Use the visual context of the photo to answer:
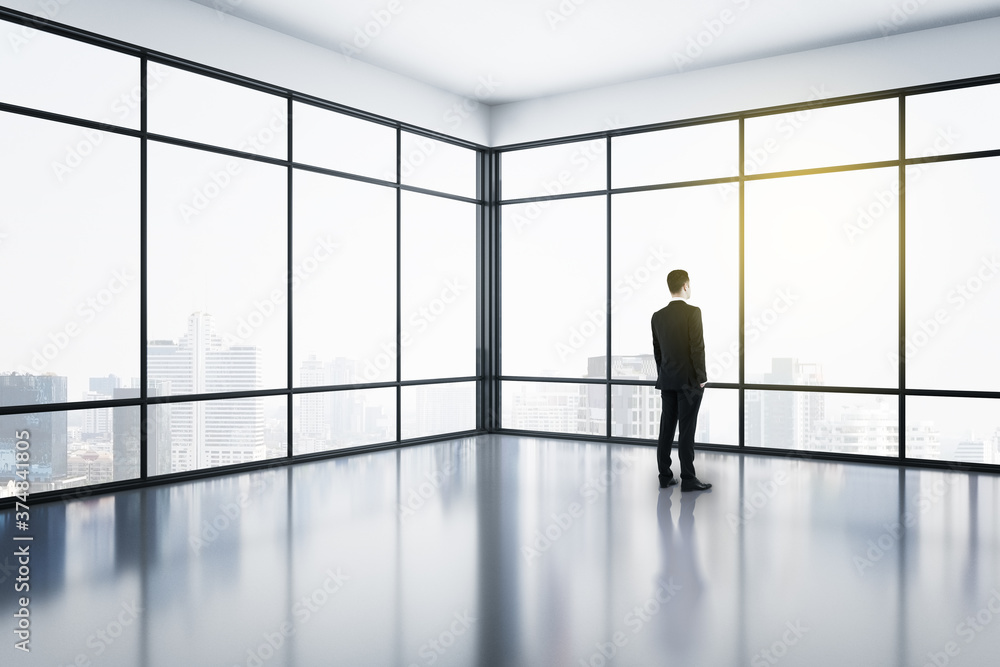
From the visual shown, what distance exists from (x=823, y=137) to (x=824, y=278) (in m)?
1.42

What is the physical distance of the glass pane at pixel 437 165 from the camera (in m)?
8.98

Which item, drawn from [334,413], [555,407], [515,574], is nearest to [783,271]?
[555,407]

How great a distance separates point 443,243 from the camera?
31.4 ft

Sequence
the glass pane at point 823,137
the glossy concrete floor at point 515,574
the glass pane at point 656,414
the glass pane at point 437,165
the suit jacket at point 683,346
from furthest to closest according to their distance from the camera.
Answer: the glass pane at point 437,165 < the glass pane at point 656,414 < the glass pane at point 823,137 < the suit jacket at point 683,346 < the glossy concrete floor at point 515,574

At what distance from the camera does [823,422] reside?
315 inches

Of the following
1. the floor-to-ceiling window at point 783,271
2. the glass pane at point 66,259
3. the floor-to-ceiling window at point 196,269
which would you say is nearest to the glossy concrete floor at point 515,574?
the floor-to-ceiling window at point 196,269

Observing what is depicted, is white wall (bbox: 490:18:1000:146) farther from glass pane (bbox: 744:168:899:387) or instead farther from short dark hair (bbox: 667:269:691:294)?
short dark hair (bbox: 667:269:691:294)

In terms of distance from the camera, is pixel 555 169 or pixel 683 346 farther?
pixel 555 169

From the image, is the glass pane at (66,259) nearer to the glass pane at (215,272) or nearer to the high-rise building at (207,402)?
the glass pane at (215,272)

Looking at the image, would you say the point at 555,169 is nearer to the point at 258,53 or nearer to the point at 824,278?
the point at 824,278

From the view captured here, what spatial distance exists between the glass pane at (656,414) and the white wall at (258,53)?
3.76m

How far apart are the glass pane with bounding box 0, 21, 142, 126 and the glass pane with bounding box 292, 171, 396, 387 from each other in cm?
177

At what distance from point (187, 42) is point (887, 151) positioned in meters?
6.47

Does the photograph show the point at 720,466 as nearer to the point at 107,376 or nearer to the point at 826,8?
the point at 826,8
